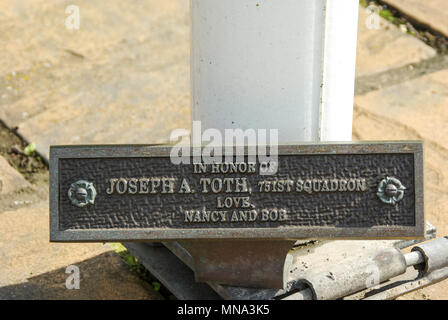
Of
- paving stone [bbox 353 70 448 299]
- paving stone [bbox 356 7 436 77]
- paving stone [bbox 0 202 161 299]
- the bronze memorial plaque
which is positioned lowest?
paving stone [bbox 0 202 161 299]

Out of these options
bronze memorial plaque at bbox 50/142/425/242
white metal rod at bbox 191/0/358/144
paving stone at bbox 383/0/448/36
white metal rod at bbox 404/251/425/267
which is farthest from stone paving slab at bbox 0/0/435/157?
white metal rod at bbox 404/251/425/267

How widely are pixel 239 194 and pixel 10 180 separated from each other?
1584 millimetres

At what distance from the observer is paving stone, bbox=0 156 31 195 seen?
3.43 m

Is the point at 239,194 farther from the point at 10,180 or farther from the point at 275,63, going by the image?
the point at 10,180

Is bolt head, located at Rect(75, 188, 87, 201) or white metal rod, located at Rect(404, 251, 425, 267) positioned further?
white metal rod, located at Rect(404, 251, 425, 267)

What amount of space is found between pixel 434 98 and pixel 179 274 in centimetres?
215

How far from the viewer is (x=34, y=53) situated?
14.2 ft

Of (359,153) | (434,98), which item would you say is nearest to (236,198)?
(359,153)

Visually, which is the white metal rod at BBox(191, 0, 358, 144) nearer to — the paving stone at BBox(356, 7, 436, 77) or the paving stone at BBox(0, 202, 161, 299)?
the paving stone at BBox(0, 202, 161, 299)

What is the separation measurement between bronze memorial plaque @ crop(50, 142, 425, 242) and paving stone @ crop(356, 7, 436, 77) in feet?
6.86

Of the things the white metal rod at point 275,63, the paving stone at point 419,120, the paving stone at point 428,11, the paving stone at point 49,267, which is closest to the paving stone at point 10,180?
the paving stone at point 49,267
